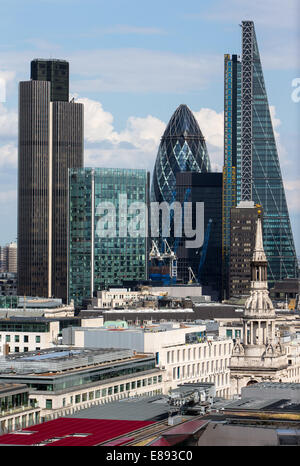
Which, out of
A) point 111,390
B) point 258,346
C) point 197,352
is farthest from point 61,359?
point 197,352

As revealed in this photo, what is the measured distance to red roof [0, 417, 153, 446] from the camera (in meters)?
39.5

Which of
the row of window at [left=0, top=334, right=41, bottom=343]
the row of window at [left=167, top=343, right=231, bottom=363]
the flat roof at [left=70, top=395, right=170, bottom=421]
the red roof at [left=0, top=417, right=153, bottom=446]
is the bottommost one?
the flat roof at [left=70, top=395, right=170, bottom=421]

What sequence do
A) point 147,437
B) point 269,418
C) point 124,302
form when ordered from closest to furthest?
point 147,437
point 269,418
point 124,302

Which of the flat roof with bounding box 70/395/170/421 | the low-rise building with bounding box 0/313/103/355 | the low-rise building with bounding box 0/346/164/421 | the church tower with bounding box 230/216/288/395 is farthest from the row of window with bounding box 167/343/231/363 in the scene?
Result: the flat roof with bounding box 70/395/170/421

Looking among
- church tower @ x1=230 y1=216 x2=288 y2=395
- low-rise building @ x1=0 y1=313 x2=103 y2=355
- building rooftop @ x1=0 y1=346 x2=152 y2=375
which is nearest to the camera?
A: building rooftop @ x1=0 y1=346 x2=152 y2=375

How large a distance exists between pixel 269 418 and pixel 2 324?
243ft

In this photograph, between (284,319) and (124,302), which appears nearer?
(284,319)

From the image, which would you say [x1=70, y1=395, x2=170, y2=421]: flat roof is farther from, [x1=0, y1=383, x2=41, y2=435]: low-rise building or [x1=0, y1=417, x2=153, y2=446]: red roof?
[x1=0, y1=383, x2=41, y2=435]: low-rise building

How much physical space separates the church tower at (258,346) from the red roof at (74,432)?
4430cm

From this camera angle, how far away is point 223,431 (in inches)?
1446

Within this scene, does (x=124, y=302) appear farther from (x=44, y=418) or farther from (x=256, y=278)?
(x=44, y=418)

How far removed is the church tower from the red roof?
145 feet
